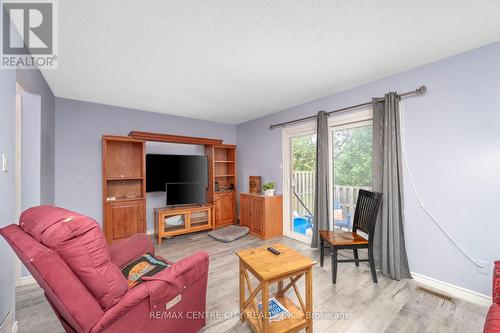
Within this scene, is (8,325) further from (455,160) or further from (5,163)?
(455,160)

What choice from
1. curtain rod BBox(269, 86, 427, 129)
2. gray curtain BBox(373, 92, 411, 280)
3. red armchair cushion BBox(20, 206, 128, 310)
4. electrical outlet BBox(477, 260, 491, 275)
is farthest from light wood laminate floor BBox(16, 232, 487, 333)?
curtain rod BBox(269, 86, 427, 129)

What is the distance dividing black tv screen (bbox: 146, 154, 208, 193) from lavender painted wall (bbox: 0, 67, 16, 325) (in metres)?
2.22

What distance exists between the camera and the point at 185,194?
3.99 metres

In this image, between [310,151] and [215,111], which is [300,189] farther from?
[215,111]

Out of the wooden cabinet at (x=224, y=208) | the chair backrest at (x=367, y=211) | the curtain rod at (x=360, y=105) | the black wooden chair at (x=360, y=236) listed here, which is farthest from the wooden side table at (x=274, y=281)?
the wooden cabinet at (x=224, y=208)

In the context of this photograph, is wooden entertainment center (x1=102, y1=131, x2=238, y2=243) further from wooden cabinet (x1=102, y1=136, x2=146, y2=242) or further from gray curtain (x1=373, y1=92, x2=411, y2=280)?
gray curtain (x1=373, y1=92, x2=411, y2=280)

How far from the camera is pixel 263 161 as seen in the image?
14.3ft

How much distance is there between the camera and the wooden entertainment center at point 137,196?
328cm

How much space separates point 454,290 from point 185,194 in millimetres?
3924

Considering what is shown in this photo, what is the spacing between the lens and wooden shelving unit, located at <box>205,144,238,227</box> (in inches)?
170

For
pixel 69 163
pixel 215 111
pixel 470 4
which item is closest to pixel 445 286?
pixel 470 4

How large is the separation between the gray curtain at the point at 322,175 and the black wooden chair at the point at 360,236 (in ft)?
1.68

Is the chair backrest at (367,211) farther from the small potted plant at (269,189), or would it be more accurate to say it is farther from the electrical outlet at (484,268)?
the small potted plant at (269,189)

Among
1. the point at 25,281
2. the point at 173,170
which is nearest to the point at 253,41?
the point at 173,170
